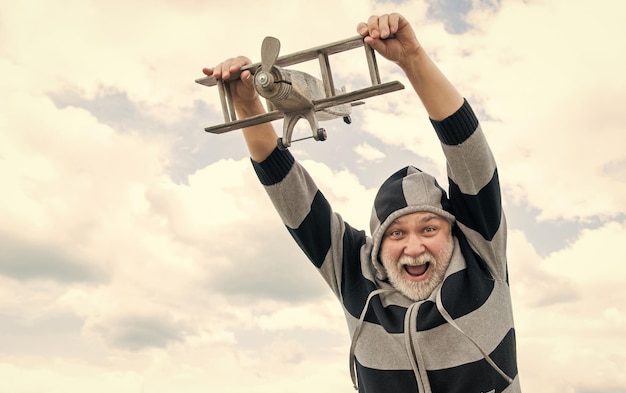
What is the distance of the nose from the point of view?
422 centimetres

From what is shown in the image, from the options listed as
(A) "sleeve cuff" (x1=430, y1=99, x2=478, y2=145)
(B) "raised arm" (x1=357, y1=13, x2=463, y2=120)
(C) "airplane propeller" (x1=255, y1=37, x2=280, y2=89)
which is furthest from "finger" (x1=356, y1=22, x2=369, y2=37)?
(A) "sleeve cuff" (x1=430, y1=99, x2=478, y2=145)

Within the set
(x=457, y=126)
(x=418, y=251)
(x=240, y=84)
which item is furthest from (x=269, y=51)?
(x=418, y=251)

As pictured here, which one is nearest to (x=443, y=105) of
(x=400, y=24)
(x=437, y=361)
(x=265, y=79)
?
(x=400, y=24)

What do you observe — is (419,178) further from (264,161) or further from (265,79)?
(265,79)

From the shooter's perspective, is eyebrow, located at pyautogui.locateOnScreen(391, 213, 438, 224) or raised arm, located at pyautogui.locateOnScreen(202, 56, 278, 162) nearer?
raised arm, located at pyautogui.locateOnScreen(202, 56, 278, 162)

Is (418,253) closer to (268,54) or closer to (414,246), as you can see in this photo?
(414,246)

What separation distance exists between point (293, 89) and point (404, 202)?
98 centimetres

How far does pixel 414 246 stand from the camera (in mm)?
4242

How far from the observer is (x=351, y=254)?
4.63 m

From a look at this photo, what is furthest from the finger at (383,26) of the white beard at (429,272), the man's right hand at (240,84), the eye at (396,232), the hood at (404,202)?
the white beard at (429,272)

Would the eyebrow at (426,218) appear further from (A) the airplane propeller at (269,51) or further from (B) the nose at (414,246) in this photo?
(A) the airplane propeller at (269,51)

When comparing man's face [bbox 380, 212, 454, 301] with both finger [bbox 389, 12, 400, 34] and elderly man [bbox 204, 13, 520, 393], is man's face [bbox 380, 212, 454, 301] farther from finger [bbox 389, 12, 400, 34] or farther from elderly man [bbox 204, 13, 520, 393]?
finger [bbox 389, 12, 400, 34]

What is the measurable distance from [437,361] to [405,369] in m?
0.19

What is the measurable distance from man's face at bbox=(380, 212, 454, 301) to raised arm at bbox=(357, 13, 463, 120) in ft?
2.17
